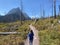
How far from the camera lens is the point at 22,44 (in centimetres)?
1703

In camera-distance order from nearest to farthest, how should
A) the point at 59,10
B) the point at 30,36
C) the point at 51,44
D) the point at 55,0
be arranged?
1. the point at 51,44
2. the point at 30,36
3. the point at 55,0
4. the point at 59,10

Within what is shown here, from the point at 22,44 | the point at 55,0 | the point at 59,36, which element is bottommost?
the point at 22,44

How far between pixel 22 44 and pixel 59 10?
4095 centimetres

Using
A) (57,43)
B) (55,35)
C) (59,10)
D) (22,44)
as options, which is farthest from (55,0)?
(57,43)

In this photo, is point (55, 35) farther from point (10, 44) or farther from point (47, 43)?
point (10, 44)

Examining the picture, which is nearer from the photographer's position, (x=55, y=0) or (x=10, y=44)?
(x=10, y=44)

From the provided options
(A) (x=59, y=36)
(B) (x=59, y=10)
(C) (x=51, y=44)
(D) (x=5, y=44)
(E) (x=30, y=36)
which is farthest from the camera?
(B) (x=59, y=10)

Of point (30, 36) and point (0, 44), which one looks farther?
point (0, 44)

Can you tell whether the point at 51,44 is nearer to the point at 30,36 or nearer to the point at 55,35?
the point at 30,36

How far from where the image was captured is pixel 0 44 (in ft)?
53.8

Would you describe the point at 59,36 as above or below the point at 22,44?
above

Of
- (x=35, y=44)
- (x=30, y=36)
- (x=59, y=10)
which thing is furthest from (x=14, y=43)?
(x=59, y=10)

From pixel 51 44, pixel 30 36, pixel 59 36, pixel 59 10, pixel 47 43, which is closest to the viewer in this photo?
pixel 51 44

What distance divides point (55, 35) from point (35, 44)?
4.65ft
